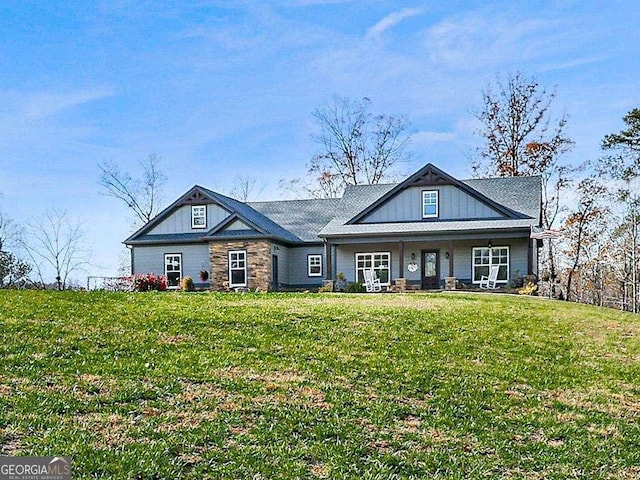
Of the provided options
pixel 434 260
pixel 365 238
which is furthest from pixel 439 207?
pixel 365 238

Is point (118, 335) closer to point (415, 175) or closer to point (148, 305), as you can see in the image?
point (148, 305)

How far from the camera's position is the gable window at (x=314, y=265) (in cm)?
2839

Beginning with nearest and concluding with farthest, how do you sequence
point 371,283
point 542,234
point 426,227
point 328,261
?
1. point 542,234
2. point 426,227
3. point 371,283
4. point 328,261

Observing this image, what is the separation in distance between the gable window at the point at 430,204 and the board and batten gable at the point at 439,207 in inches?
4.5

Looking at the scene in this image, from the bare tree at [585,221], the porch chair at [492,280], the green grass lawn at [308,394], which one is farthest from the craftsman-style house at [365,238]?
the green grass lawn at [308,394]

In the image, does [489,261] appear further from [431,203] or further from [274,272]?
[274,272]

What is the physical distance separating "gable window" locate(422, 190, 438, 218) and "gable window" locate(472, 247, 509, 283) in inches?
81.0

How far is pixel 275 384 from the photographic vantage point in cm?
835

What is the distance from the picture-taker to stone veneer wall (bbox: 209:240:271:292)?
26266 mm

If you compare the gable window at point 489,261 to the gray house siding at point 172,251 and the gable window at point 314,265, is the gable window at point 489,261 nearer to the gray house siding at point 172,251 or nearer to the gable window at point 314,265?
the gable window at point 314,265

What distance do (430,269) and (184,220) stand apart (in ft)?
33.8

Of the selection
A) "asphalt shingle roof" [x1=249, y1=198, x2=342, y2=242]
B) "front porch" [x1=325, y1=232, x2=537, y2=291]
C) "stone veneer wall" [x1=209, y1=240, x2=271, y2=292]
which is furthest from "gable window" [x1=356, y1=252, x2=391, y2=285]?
"stone veneer wall" [x1=209, y1=240, x2=271, y2=292]

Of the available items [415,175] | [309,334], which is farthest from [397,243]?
[309,334]

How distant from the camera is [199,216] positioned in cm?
2861
